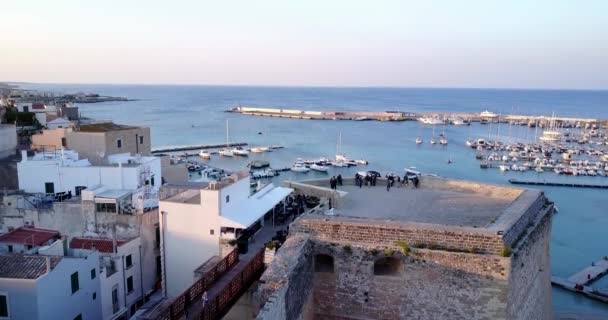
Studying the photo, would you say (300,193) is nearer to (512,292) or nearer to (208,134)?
(512,292)

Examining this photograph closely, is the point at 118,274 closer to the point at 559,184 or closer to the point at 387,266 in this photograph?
the point at 387,266

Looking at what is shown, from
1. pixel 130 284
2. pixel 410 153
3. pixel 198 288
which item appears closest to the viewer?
pixel 198 288

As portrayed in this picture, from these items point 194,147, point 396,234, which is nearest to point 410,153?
point 194,147

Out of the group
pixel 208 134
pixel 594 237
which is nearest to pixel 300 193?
pixel 594 237

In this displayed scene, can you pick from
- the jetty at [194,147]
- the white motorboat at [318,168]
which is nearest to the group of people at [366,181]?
the white motorboat at [318,168]

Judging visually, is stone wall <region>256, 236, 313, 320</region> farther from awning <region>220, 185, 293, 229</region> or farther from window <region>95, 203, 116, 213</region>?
window <region>95, 203, 116, 213</region>

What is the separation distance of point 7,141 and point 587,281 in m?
30.6

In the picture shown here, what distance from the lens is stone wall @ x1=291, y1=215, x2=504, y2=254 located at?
1047 cm

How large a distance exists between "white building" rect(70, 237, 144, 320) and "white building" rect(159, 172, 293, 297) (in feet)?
4.29

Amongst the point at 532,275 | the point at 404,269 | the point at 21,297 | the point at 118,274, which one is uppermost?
the point at 404,269

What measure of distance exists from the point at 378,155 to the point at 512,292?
58877mm

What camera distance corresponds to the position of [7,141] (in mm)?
27219

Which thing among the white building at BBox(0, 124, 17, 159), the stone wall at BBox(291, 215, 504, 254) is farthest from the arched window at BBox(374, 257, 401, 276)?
the white building at BBox(0, 124, 17, 159)

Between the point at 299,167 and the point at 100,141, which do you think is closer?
the point at 100,141
